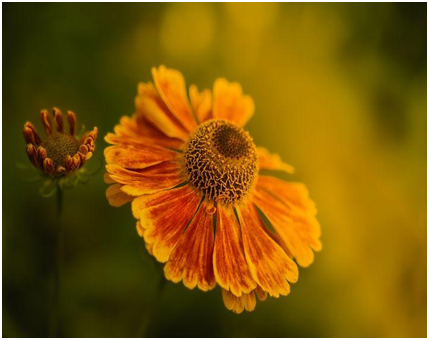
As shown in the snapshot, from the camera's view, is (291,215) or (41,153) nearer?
(41,153)

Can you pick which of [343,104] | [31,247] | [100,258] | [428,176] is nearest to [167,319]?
[100,258]

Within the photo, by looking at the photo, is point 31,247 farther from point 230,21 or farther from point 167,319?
point 230,21

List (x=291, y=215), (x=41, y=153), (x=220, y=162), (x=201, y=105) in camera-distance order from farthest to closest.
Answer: (x=201, y=105) → (x=291, y=215) → (x=220, y=162) → (x=41, y=153)

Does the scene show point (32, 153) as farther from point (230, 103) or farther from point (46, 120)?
point (230, 103)

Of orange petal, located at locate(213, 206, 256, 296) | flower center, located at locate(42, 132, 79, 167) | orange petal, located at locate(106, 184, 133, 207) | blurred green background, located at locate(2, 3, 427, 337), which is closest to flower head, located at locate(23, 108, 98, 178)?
flower center, located at locate(42, 132, 79, 167)

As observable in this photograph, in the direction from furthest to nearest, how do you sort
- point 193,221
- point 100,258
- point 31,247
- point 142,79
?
1. point 142,79
2. point 100,258
3. point 31,247
4. point 193,221

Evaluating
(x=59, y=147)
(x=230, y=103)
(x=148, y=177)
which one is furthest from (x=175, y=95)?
(x=59, y=147)
